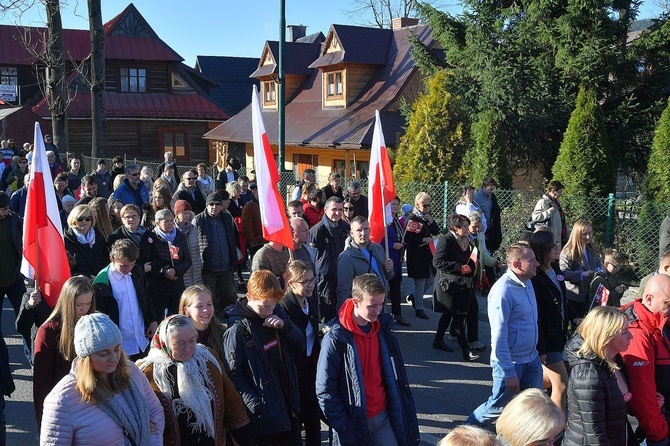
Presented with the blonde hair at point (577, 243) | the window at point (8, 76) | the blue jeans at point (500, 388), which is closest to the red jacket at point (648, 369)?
the blue jeans at point (500, 388)

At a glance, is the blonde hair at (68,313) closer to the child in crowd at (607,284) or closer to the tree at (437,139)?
the child in crowd at (607,284)

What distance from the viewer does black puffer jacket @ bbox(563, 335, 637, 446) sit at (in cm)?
439

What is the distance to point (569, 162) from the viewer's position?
15297 millimetres

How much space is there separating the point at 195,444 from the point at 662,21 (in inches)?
649

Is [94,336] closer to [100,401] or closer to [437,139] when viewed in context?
[100,401]

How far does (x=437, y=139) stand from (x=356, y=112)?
413 inches

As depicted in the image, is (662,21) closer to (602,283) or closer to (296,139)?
(602,283)

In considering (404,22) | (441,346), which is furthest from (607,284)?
(404,22)

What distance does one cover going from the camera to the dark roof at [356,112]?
26.0 meters

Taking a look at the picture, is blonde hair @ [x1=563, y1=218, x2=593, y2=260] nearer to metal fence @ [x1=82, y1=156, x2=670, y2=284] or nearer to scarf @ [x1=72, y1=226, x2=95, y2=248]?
scarf @ [x1=72, y1=226, x2=95, y2=248]

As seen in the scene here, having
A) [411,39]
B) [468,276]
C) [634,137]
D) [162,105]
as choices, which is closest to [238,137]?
[162,105]

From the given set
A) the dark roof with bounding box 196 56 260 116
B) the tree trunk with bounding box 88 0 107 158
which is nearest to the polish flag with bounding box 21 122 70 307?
the tree trunk with bounding box 88 0 107 158

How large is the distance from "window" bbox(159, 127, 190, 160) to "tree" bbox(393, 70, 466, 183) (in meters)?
24.9

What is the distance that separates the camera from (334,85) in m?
29.7
